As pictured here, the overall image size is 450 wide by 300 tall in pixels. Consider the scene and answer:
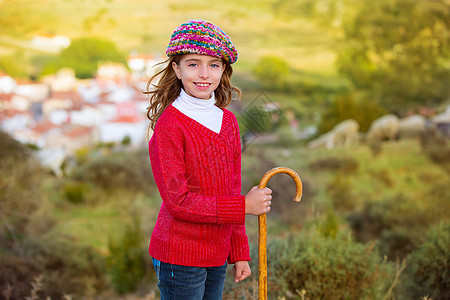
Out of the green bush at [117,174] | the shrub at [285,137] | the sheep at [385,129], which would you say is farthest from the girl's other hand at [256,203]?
the sheep at [385,129]

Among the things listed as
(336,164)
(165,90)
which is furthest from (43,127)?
(165,90)

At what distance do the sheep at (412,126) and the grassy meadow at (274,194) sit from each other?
39 centimetres

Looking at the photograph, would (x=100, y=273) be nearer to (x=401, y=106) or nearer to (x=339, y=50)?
(x=401, y=106)

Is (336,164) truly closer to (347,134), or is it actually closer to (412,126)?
(347,134)

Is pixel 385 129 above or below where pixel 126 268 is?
above

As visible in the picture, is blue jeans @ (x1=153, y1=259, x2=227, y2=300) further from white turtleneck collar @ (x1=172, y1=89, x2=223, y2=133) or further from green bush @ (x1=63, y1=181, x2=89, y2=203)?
green bush @ (x1=63, y1=181, x2=89, y2=203)

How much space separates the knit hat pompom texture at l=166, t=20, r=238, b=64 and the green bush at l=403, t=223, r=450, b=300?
2050 millimetres

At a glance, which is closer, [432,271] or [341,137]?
[432,271]

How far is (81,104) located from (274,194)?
46.6 feet

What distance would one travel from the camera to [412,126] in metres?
13.5

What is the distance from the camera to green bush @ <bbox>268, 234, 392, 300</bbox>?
2469 mm

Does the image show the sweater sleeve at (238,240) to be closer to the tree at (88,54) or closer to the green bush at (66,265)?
the green bush at (66,265)

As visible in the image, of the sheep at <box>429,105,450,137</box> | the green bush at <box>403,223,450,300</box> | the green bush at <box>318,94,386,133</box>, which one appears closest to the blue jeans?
the green bush at <box>403,223,450,300</box>

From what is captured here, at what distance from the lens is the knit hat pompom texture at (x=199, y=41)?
134 cm
